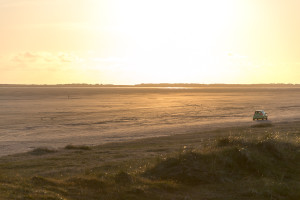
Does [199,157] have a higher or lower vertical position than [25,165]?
higher

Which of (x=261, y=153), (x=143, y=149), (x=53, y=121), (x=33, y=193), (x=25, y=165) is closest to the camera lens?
(x=33, y=193)

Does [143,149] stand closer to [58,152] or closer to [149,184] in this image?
[58,152]

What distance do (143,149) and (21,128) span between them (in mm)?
26070

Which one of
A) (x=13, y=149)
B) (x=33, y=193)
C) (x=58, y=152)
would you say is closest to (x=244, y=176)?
(x=33, y=193)

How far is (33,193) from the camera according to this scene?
12102 millimetres

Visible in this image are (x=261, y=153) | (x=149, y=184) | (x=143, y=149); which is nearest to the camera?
(x=149, y=184)

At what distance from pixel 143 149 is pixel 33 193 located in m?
16.0

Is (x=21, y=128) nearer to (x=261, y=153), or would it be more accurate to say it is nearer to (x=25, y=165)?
(x=25, y=165)

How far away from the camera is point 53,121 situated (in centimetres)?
5653

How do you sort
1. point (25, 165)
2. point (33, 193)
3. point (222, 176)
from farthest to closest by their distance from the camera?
point (25, 165)
point (222, 176)
point (33, 193)

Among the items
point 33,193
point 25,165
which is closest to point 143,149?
point 25,165

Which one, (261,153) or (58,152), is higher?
(261,153)

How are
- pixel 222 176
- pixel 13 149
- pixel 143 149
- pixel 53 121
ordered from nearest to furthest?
pixel 222 176
pixel 143 149
pixel 13 149
pixel 53 121

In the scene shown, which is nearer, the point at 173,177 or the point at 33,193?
the point at 33,193
